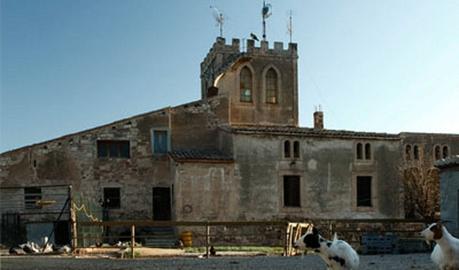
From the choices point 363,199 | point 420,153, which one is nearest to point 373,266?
point 363,199

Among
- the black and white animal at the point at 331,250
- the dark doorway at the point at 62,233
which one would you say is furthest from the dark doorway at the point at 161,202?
the black and white animal at the point at 331,250

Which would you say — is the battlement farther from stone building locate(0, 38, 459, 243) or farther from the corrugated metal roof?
the corrugated metal roof

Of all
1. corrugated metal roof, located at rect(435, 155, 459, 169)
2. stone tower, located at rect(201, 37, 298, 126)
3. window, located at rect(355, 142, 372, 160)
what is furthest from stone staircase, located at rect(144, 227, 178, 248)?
corrugated metal roof, located at rect(435, 155, 459, 169)

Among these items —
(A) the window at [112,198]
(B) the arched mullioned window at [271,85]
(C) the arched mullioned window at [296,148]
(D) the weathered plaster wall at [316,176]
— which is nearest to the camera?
(A) the window at [112,198]

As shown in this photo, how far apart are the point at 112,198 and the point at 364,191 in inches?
457

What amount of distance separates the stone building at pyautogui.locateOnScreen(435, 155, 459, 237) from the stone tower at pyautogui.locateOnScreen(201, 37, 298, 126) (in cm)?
1504

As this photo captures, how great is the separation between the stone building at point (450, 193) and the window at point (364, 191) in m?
9.22

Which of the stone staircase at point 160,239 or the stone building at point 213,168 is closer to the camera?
the stone staircase at point 160,239

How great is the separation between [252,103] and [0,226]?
14835 mm

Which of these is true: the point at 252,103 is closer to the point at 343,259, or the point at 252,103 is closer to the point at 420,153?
the point at 420,153

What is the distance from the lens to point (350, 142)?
2916cm

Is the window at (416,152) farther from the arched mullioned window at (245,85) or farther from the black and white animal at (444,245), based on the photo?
the black and white animal at (444,245)

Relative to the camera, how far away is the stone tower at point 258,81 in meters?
34.0

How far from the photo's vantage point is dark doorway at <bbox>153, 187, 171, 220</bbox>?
2784 centimetres
